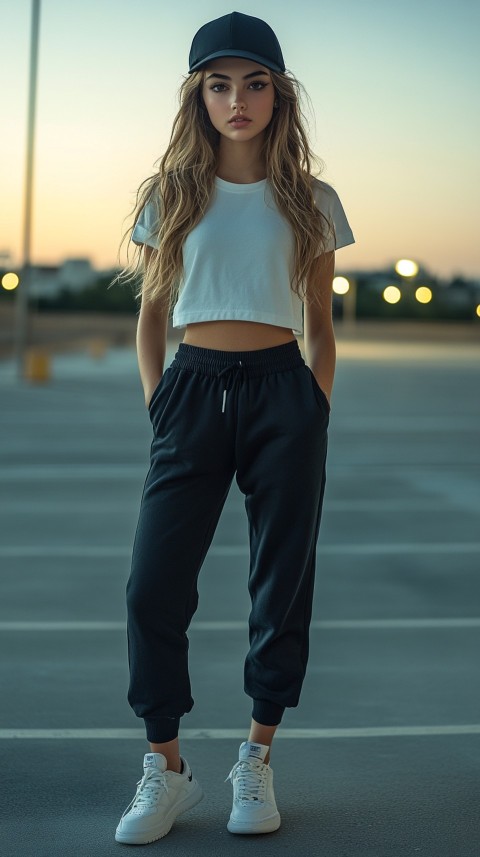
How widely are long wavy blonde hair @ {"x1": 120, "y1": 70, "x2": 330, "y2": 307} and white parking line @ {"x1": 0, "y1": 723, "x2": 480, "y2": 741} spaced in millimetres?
1488

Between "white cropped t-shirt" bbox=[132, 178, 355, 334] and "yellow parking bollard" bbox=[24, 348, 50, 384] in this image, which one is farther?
"yellow parking bollard" bbox=[24, 348, 50, 384]

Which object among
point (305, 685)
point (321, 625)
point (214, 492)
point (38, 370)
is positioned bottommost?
point (38, 370)

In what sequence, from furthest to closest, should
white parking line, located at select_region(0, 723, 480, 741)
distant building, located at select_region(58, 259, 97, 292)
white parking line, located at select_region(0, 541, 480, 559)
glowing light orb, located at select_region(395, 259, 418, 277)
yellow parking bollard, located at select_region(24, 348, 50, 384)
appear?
distant building, located at select_region(58, 259, 97, 292), glowing light orb, located at select_region(395, 259, 418, 277), yellow parking bollard, located at select_region(24, 348, 50, 384), white parking line, located at select_region(0, 541, 480, 559), white parking line, located at select_region(0, 723, 480, 741)

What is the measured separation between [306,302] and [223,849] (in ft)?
4.47

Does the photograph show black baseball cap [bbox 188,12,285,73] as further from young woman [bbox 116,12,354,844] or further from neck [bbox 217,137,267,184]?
neck [bbox 217,137,267,184]

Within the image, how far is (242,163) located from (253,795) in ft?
5.18

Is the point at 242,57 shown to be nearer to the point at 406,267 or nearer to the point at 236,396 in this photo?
the point at 236,396

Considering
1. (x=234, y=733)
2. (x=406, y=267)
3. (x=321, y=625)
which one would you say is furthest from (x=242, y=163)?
(x=406, y=267)

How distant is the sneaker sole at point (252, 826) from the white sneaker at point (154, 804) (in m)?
0.14

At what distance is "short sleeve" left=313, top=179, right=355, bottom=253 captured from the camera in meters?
3.34

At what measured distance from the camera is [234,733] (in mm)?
4207

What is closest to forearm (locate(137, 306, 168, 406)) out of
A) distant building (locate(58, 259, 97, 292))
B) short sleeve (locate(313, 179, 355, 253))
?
short sleeve (locate(313, 179, 355, 253))

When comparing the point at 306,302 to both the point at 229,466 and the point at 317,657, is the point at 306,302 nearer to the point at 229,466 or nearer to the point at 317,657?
the point at 229,466

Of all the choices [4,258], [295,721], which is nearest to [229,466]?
[295,721]
